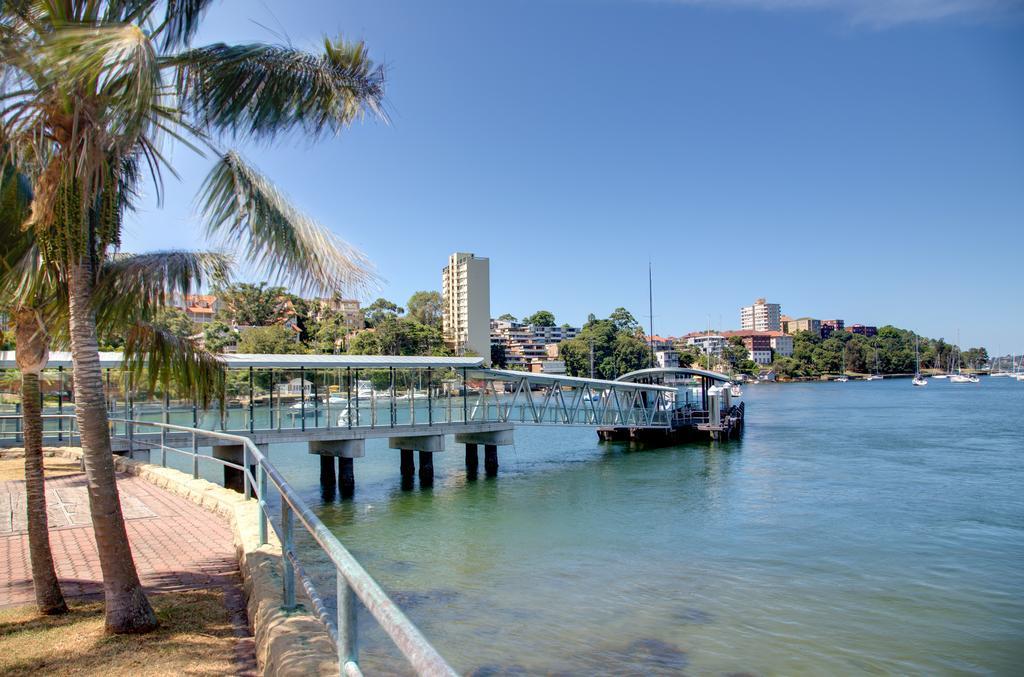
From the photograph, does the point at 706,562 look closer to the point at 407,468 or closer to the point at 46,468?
the point at 407,468

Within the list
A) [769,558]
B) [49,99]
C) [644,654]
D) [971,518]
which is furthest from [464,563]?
[971,518]

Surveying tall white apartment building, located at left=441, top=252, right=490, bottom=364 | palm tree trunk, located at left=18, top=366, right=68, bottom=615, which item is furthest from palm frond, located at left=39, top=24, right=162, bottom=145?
tall white apartment building, located at left=441, top=252, right=490, bottom=364

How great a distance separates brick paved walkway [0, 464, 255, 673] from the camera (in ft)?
23.6

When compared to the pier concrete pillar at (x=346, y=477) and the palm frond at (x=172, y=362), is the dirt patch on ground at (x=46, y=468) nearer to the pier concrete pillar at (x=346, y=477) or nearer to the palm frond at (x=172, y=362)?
the palm frond at (x=172, y=362)

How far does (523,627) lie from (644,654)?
2146mm

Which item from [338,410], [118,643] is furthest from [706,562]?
[338,410]

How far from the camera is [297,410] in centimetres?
2483

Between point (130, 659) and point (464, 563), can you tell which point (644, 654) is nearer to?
point (464, 563)

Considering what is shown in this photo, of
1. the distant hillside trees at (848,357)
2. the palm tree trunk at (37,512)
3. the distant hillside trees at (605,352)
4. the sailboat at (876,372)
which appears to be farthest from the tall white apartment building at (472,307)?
the palm tree trunk at (37,512)

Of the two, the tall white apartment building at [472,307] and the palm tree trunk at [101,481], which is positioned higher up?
the tall white apartment building at [472,307]

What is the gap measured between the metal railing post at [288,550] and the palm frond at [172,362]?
3.33m

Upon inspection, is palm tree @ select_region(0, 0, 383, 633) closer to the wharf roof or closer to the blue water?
the blue water

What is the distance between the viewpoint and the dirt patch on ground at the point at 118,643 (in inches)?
203

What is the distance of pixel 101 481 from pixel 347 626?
485 centimetres
